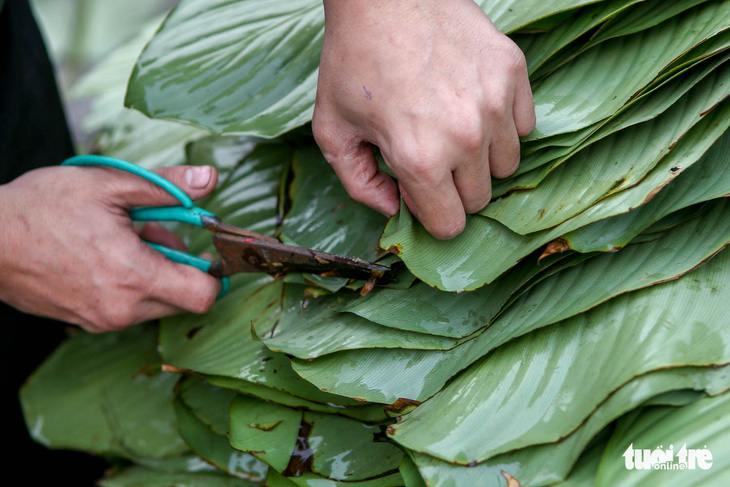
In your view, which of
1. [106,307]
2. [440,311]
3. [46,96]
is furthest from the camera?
[46,96]

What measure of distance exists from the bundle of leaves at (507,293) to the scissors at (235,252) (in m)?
0.02

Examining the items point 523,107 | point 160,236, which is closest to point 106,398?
point 160,236

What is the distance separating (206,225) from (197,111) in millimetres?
168

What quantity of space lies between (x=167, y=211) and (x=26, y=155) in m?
0.38

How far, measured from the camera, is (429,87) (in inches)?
20.4

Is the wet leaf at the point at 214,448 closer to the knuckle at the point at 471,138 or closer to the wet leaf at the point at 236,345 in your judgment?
the wet leaf at the point at 236,345

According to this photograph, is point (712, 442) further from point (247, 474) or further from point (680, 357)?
point (247, 474)

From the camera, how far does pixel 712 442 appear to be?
19.7 inches

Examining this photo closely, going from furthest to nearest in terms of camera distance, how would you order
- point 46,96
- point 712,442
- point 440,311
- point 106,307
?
point 46,96
point 106,307
point 440,311
point 712,442

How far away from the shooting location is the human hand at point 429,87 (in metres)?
0.52

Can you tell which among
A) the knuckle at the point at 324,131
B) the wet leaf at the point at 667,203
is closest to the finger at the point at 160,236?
the knuckle at the point at 324,131

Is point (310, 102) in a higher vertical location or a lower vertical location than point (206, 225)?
higher

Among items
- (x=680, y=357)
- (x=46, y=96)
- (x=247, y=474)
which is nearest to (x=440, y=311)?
(x=680, y=357)

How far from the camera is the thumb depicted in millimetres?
734
